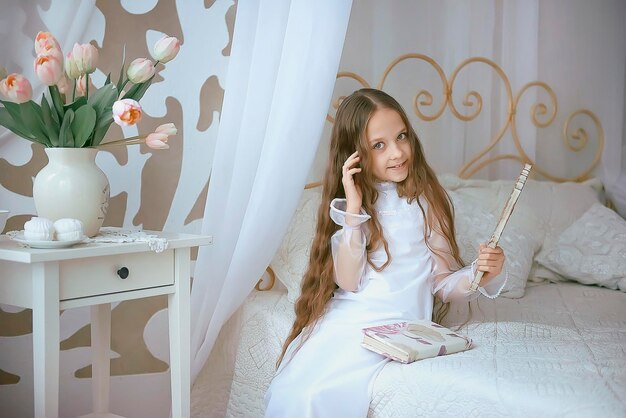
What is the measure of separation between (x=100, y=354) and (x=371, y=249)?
739 mm

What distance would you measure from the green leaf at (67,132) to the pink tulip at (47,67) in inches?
3.1

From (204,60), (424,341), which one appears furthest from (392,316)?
(204,60)

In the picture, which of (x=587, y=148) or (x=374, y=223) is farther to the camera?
(x=587, y=148)

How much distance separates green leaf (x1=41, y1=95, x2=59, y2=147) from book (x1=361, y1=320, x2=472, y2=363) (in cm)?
80

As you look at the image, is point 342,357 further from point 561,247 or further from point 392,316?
point 561,247

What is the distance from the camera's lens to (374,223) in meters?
1.89

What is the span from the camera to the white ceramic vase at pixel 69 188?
63.1 inches

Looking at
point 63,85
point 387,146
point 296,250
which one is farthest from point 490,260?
point 63,85

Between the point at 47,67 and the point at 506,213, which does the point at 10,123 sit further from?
the point at 506,213

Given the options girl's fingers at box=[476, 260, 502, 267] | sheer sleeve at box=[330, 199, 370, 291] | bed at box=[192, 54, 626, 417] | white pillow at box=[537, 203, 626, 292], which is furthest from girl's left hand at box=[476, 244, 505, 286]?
white pillow at box=[537, 203, 626, 292]

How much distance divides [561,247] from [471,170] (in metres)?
0.49

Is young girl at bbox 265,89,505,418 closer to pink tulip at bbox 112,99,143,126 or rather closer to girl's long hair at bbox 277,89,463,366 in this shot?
girl's long hair at bbox 277,89,463,366

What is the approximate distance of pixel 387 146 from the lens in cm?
191

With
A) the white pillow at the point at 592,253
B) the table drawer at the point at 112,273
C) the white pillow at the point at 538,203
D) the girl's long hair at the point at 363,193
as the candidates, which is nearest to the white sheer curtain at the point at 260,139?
the girl's long hair at the point at 363,193
